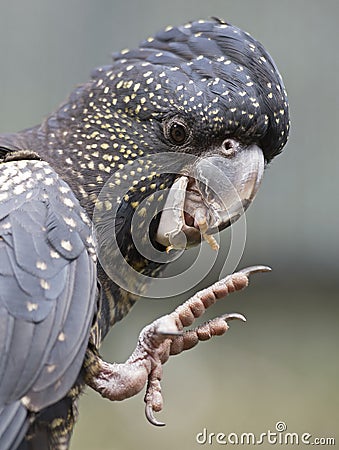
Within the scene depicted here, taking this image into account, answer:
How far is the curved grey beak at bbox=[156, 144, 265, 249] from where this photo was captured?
2.42m

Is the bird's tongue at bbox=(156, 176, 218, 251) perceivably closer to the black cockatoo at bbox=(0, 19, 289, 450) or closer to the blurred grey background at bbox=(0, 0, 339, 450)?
the black cockatoo at bbox=(0, 19, 289, 450)

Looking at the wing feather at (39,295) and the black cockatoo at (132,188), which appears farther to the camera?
the black cockatoo at (132,188)

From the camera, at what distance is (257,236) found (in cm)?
543

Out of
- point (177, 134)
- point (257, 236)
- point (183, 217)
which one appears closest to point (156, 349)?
point (183, 217)

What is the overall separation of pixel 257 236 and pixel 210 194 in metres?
3.04

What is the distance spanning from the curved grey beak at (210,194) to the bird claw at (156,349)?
195mm

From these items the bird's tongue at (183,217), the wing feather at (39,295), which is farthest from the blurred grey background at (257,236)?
the wing feather at (39,295)

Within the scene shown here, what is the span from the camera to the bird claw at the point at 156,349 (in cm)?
224

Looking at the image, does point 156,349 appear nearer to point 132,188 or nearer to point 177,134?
point 132,188

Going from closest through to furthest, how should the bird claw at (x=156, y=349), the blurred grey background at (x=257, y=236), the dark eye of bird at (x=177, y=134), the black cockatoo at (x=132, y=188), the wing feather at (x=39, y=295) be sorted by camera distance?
1. the wing feather at (x=39, y=295)
2. the black cockatoo at (x=132, y=188)
3. the bird claw at (x=156, y=349)
4. the dark eye of bird at (x=177, y=134)
5. the blurred grey background at (x=257, y=236)

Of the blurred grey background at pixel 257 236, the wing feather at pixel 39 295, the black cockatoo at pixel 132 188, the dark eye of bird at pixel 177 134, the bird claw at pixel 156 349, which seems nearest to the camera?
the wing feather at pixel 39 295

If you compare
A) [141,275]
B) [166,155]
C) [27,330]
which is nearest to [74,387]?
[27,330]

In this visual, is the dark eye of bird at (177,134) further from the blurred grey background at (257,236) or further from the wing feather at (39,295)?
the blurred grey background at (257,236)

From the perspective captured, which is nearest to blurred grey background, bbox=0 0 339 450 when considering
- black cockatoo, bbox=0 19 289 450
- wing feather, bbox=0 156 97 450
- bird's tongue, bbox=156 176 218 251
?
black cockatoo, bbox=0 19 289 450
